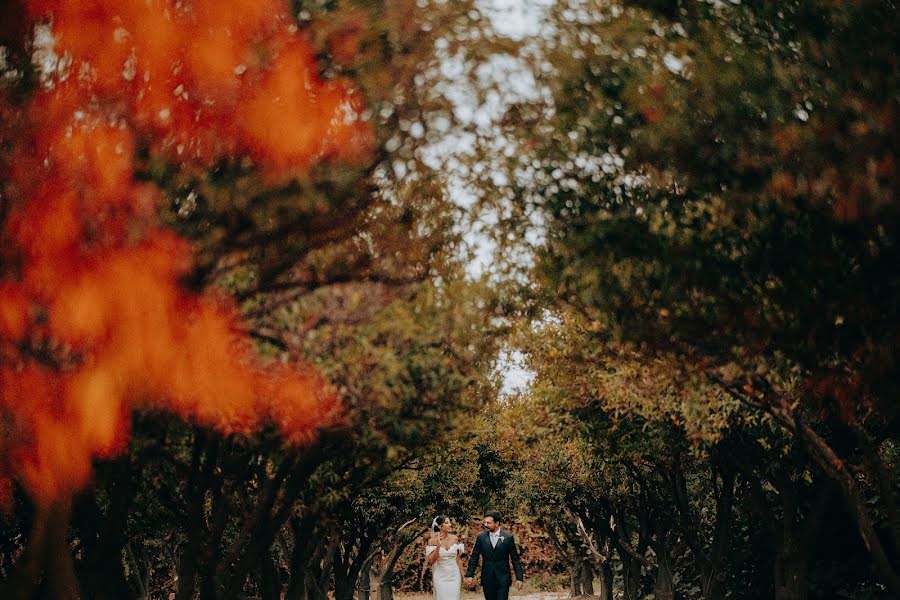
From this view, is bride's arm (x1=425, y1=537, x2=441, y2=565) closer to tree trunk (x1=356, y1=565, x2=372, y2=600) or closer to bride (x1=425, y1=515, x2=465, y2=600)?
bride (x1=425, y1=515, x2=465, y2=600)

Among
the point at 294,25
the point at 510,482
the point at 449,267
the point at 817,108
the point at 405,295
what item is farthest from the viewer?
the point at 510,482

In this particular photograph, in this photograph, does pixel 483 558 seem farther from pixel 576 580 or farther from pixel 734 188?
pixel 576 580

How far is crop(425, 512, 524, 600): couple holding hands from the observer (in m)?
16.9

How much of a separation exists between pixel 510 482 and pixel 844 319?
33.5 metres

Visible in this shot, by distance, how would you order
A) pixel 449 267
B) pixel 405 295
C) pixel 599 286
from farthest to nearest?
pixel 405 295, pixel 449 267, pixel 599 286

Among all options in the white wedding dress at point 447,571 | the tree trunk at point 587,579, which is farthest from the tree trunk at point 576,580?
the white wedding dress at point 447,571

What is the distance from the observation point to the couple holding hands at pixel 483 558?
16.9 meters

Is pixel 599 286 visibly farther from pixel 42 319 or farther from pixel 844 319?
pixel 42 319

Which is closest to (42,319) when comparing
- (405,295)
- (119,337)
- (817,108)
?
(119,337)

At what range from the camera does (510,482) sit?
41.6 m

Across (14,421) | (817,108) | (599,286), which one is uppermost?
(817,108)

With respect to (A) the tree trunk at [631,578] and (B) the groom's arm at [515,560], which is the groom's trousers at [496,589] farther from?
(A) the tree trunk at [631,578]

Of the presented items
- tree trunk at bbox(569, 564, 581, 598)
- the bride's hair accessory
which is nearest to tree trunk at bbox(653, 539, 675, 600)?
the bride's hair accessory

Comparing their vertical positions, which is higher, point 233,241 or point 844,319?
point 233,241
